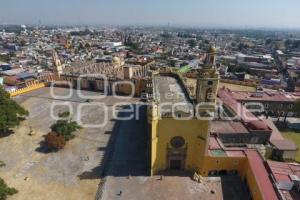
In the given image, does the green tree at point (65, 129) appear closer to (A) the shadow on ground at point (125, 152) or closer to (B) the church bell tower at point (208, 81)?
(A) the shadow on ground at point (125, 152)

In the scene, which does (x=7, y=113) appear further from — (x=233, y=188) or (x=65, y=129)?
(x=233, y=188)

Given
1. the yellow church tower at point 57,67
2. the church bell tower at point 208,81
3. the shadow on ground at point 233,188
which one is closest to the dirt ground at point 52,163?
the shadow on ground at point 233,188

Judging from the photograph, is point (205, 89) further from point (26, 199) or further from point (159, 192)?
point (26, 199)

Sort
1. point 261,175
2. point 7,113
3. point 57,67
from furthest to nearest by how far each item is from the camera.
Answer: point 57,67
point 7,113
point 261,175

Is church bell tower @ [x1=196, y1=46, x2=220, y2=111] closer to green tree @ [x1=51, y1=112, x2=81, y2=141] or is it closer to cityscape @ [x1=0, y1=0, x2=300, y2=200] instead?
cityscape @ [x1=0, y1=0, x2=300, y2=200]

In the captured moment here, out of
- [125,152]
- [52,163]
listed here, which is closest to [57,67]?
[52,163]

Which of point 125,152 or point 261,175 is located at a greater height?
point 261,175
